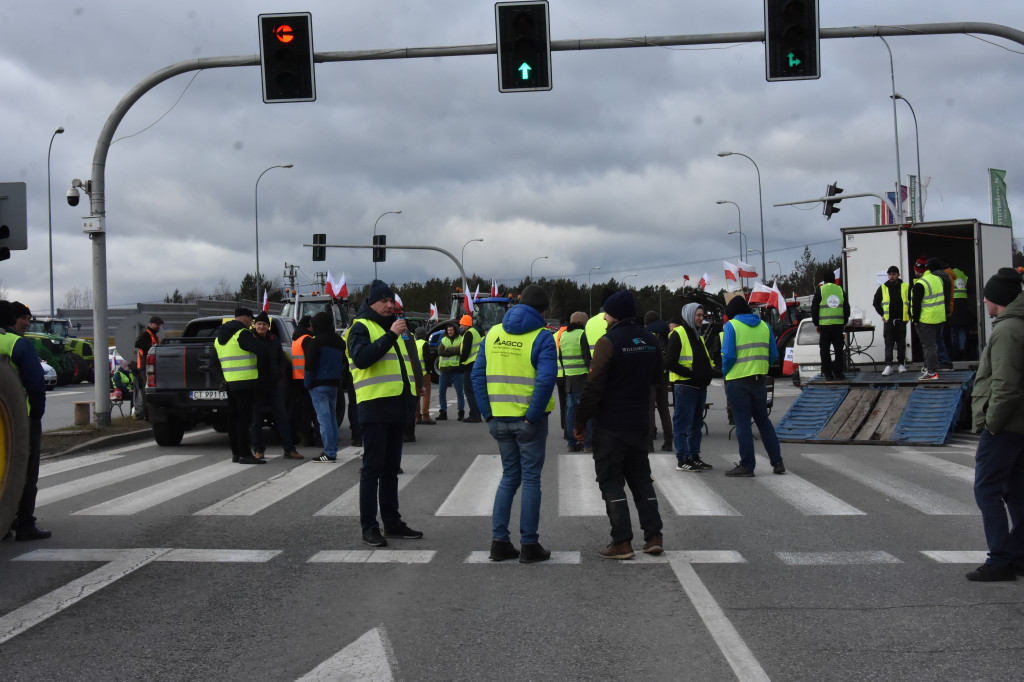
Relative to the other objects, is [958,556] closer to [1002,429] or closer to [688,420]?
[1002,429]

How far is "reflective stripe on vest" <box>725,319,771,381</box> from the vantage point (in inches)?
433

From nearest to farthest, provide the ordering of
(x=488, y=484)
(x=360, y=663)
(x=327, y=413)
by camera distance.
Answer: (x=360, y=663) → (x=488, y=484) → (x=327, y=413)

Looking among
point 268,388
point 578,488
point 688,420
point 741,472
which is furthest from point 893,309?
point 268,388

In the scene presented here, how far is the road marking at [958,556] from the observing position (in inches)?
265

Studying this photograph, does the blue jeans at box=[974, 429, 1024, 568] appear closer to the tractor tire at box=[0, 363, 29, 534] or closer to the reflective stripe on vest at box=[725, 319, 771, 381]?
the reflective stripe on vest at box=[725, 319, 771, 381]

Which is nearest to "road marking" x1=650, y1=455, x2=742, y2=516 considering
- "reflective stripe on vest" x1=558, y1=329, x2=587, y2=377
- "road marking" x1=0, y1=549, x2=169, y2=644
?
Answer: "reflective stripe on vest" x1=558, y1=329, x2=587, y2=377

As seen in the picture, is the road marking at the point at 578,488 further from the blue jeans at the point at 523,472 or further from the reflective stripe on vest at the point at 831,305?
the reflective stripe on vest at the point at 831,305

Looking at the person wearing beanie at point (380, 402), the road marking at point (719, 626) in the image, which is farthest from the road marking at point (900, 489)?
the person wearing beanie at point (380, 402)

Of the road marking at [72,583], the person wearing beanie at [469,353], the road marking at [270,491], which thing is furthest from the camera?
the person wearing beanie at [469,353]

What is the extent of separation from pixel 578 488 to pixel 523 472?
133 inches

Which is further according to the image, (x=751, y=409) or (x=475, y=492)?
(x=751, y=409)

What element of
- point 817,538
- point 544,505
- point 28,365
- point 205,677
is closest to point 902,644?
point 817,538

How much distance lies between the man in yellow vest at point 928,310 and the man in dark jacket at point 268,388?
939 cm

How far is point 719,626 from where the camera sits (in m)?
5.27
